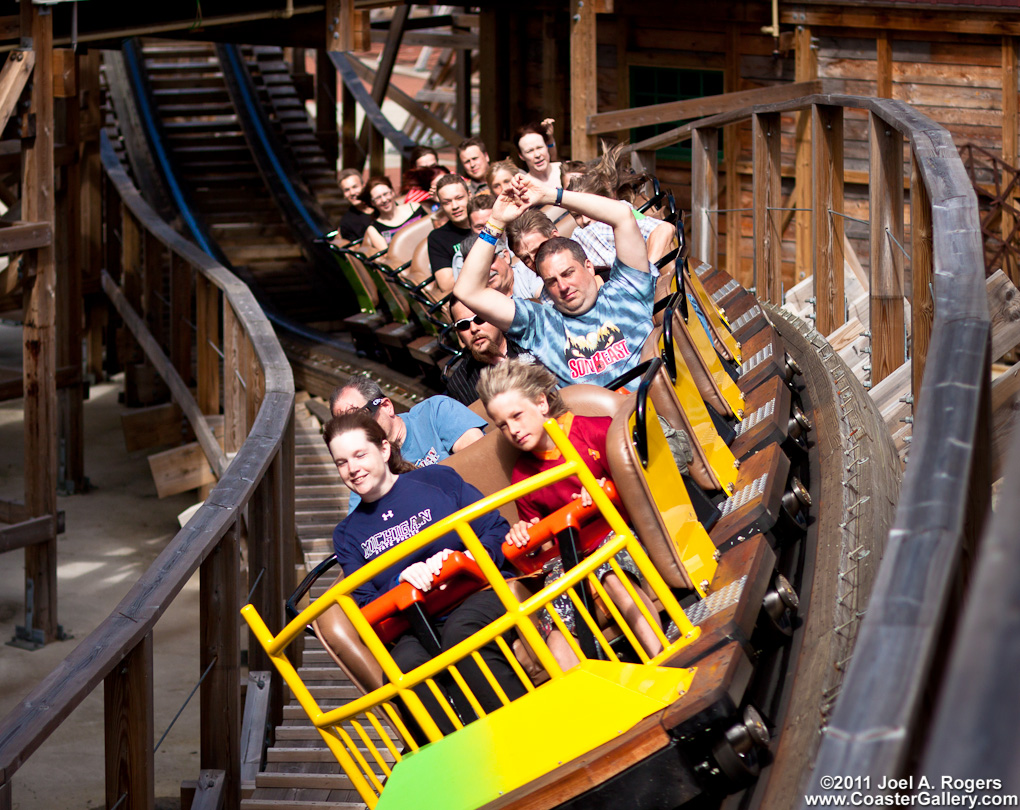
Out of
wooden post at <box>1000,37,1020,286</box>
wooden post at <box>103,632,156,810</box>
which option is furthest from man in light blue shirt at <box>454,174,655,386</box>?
wooden post at <box>1000,37,1020,286</box>

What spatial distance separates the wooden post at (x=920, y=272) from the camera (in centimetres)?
289

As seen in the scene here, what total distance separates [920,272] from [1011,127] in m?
5.81

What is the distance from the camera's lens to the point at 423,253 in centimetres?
646

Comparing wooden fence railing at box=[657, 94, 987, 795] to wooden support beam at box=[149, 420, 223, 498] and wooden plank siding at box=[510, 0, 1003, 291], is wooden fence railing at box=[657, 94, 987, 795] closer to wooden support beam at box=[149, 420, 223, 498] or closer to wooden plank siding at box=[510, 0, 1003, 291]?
wooden plank siding at box=[510, 0, 1003, 291]

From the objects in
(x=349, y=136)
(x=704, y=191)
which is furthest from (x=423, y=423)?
(x=349, y=136)

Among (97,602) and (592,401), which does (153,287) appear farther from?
(592,401)

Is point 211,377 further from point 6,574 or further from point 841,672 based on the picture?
point 841,672

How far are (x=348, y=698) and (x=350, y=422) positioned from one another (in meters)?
1.25

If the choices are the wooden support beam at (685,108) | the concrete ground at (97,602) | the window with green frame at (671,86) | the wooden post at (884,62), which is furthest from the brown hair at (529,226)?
the window with green frame at (671,86)

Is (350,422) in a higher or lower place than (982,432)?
lower

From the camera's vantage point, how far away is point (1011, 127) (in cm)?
808

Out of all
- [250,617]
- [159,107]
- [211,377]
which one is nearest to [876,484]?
[250,617]

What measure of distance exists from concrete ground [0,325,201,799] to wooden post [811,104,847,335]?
348 centimetres

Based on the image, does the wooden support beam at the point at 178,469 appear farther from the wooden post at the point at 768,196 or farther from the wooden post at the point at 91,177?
the wooden post at the point at 768,196
